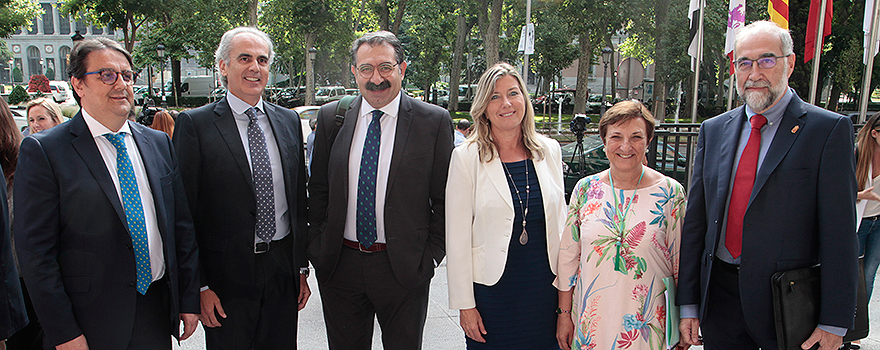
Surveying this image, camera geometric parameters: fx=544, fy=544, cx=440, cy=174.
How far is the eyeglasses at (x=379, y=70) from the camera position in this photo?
2.72 metres

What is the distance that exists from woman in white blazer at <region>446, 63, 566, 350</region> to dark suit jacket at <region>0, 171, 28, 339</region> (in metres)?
1.93

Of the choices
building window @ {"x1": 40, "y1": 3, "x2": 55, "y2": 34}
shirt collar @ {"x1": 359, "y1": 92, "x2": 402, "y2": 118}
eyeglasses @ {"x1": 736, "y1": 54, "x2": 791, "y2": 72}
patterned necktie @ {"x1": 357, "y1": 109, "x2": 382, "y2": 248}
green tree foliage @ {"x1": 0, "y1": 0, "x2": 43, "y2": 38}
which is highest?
building window @ {"x1": 40, "y1": 3, "x2": 55, "y2": 34}

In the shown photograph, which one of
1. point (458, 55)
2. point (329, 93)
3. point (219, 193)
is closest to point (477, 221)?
point (219, 193)

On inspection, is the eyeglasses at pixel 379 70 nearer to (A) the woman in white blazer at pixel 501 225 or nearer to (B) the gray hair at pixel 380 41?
(B) the gray hair at pixel 380 41

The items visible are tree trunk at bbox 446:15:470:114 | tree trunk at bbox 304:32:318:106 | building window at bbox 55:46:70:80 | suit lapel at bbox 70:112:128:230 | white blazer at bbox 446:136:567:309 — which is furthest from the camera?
building window at bbox 55:46:70:80

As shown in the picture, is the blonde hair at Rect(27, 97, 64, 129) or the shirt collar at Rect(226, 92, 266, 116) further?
the blonde hair at Rect(27, 97, 64, 129)

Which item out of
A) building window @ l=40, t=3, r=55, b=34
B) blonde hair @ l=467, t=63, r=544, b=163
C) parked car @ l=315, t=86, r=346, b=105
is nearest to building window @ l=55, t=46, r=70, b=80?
building window @ l=40, t=3, r=55, b=34

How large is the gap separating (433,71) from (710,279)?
28.3 metres

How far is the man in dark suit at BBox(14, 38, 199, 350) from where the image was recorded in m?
2.16

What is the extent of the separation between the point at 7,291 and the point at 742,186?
323cm

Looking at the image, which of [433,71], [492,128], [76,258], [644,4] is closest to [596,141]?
[492,128]

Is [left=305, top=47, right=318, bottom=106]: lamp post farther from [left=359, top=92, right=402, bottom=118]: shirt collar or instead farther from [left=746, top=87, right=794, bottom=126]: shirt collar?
[left=746, top=87, right=794, bottom=126]: shirt collar

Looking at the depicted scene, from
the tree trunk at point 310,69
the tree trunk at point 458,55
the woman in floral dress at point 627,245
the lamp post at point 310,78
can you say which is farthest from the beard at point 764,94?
the tree trunk at point 310,69

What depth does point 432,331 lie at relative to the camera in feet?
14.1
